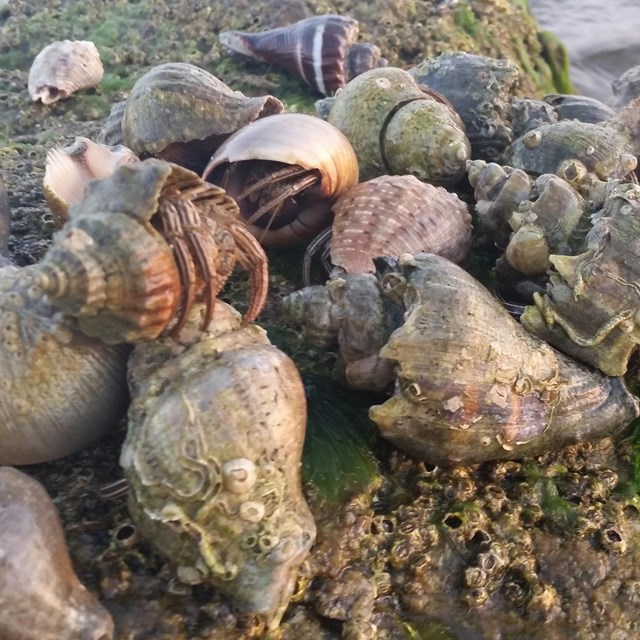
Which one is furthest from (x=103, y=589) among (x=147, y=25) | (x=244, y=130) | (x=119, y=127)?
(x=147, y=25)

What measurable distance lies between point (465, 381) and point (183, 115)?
81.1 inches

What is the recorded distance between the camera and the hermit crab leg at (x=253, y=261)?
7.88 ft

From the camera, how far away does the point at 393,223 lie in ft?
10.0

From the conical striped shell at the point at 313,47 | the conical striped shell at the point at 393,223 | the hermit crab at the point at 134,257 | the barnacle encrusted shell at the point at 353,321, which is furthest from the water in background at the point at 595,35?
the hermit crab at the point at 134,257

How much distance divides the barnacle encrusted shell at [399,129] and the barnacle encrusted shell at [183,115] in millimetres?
511

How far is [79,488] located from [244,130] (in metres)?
1.69

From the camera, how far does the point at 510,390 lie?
2414 mm

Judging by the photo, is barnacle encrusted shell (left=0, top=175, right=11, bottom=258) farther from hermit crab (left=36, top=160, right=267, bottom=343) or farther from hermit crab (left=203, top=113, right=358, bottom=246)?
hermit crab (left=36, top=160, right=267, bottom=343)

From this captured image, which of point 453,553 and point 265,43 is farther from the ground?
point 265,43

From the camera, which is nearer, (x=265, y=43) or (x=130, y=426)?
(x=130, y=426)

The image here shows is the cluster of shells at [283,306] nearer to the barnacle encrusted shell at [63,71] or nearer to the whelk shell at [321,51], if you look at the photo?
the whelk shell at [321,51]

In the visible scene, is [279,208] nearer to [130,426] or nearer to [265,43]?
[130,426]

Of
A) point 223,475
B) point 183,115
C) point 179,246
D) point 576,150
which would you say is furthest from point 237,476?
point 576,150

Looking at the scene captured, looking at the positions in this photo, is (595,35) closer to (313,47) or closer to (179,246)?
(313,47)
